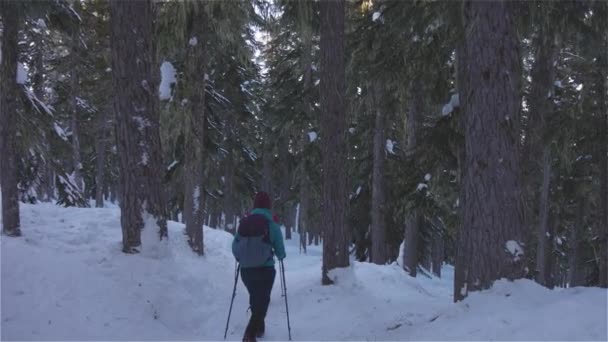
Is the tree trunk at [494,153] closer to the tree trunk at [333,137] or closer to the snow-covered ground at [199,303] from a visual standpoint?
the snow-covered ground at [199,303]

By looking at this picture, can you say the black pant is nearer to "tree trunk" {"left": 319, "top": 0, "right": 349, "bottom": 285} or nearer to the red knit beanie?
the red knit beanie

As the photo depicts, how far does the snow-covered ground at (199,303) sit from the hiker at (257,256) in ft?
2.05

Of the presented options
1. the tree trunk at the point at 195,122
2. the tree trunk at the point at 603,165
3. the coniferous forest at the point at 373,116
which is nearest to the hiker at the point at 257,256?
the coniferous forest at the point at 373,116

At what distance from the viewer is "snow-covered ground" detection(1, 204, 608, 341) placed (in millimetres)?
5285

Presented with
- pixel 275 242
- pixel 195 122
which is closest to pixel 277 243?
pixel 275 242

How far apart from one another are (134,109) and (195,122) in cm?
481

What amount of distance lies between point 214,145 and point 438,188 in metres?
7.87

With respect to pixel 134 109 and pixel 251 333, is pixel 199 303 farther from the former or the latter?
pixel 134 109

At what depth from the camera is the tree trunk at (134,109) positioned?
26.1 ft

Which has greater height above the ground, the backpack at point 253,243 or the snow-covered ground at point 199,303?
the backpack at point 253,243

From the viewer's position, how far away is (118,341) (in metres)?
6.12

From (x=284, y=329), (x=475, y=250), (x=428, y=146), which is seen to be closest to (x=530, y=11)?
(x=428, y=146)

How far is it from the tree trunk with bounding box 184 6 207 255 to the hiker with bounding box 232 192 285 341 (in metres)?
5.49

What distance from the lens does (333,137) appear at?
9492 millimetres
